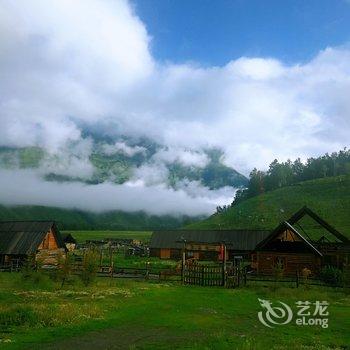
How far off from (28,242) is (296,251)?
128ft

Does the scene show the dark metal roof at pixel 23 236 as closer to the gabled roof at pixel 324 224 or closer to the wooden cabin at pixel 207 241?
the wooden cabin at pixel 207 241

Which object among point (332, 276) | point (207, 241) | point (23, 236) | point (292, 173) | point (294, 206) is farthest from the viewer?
point (292, 173)

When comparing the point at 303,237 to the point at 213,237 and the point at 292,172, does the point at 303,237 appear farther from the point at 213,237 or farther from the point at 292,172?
the point at 292,172

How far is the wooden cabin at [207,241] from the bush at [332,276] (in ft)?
112

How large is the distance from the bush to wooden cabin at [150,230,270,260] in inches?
1344

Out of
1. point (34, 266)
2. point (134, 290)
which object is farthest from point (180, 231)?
point (134, 290)

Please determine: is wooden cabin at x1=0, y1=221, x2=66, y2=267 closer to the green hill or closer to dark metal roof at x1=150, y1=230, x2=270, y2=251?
dark metal roof at x1=150, y1=230, x2=270, y2=251

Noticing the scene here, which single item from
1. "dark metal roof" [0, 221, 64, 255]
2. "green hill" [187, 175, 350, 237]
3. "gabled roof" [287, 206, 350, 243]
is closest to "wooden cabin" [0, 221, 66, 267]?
"dark metal roof" [0, 221, 64, 255]

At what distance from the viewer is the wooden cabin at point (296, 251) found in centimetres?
4788

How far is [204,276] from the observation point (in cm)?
3903

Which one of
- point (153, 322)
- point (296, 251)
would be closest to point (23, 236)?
point (296, 251)

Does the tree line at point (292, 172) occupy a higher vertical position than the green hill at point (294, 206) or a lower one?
Answer: higher

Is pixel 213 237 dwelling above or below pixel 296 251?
above

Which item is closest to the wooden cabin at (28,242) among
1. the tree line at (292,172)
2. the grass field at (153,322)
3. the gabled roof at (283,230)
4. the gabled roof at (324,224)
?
the gabled roof at (283,230)
